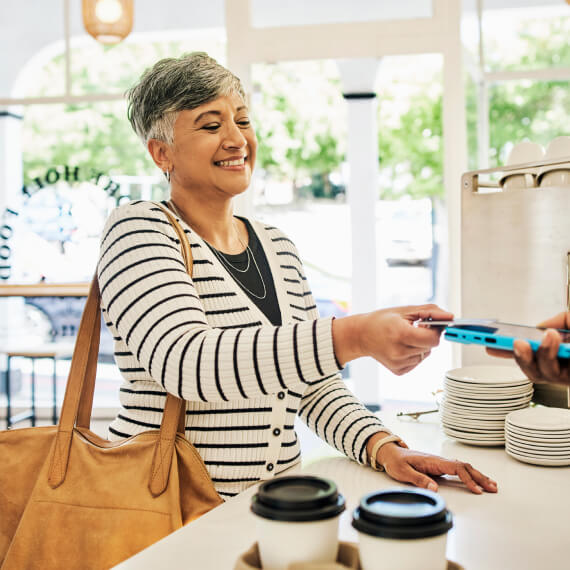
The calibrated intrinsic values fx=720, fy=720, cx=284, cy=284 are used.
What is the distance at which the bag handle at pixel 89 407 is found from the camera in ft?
3.86

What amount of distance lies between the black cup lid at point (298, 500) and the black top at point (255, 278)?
0.68m

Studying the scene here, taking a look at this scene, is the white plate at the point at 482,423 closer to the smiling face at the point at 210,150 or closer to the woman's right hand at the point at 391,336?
the woman's right hand at the point at 391,336

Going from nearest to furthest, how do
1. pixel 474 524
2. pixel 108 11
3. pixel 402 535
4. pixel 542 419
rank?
1. pixel 402 535
2. pixel 474 524
3. pixel 542 419
4. pixel 108 11

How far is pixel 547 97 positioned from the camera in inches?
178

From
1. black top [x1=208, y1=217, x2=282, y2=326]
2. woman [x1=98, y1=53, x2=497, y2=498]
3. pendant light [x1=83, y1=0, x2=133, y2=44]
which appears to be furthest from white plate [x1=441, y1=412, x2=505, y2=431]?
pendant light [x1=83, y1=0, x2=133, y2=44]

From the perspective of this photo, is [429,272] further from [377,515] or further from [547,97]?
[377,515]

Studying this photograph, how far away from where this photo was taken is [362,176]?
537 centimetres

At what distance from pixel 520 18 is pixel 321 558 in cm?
453

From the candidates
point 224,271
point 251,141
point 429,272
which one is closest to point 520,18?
point 429,272

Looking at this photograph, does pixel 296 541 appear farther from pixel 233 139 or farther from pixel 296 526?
pixel 233 139

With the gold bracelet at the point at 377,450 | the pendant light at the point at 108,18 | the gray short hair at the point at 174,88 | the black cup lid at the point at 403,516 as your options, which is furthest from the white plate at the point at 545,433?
the pendant light at the point at 108,18

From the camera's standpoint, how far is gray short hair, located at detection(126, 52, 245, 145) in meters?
1.42

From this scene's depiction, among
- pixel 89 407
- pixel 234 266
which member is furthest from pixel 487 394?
pixel 89 407

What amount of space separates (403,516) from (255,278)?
86cm
